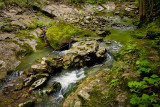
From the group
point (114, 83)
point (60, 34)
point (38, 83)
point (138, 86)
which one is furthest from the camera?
point (60, 34)

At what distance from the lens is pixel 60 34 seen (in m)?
8.37

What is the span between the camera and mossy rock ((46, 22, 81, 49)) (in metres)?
8.06

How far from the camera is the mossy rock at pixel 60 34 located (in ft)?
26.5

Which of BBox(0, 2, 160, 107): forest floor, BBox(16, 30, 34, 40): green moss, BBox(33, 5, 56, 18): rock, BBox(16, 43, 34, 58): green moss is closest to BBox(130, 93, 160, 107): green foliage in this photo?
BBox(0, 2, 160, 107): forest floor

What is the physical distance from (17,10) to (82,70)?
10.3m

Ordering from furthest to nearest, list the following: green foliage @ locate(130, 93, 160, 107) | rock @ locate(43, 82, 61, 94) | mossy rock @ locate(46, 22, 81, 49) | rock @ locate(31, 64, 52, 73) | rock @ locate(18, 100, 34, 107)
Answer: mossy rock @ locate(46, 22, 81, 49) → rock @ locate(31, 64, 52, 73) → rock @ locate(43, 82, 61, 94) → rock @ locate(18, 100, 34, 107) → green foliage @ locate(130, 93, 160, 107)

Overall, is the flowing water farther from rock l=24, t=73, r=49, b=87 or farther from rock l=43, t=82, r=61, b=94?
rock l=24, t=73, r=49, b=87

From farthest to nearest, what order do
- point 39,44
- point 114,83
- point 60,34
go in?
point 39,44, point 60,34, point 114,83

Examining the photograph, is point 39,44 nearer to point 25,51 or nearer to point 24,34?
point 25,51

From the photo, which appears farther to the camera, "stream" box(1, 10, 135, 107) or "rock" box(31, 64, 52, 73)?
"rock" box(31, 64, 52, 73)

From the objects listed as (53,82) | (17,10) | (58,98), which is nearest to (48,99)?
(58,98)

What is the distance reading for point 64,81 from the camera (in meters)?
5.27

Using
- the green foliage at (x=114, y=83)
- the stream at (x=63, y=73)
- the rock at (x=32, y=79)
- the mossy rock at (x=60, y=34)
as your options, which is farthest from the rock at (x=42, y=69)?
the green foliage at (x=114, y=83)

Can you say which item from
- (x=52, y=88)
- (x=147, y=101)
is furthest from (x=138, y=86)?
(x=52, y=88)
